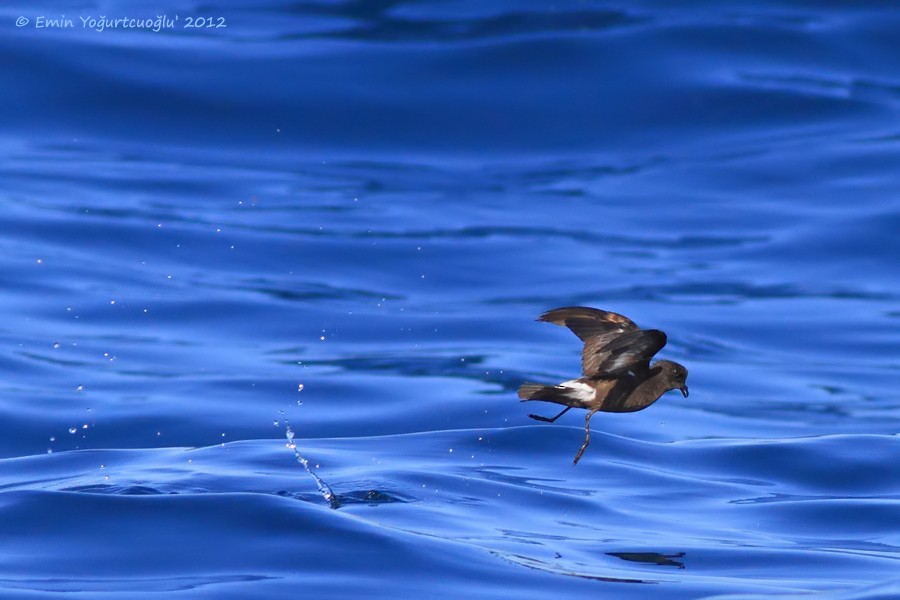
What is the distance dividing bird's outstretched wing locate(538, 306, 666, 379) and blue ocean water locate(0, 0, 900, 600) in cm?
107

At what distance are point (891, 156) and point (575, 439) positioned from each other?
1488 centimetres

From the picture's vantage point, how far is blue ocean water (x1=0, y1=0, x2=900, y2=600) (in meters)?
7.62

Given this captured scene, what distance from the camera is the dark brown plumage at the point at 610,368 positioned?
21.3 feet

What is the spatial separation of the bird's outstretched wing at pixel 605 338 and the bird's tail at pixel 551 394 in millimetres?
140

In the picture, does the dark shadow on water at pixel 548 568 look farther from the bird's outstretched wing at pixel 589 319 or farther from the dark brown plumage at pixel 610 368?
the bird's outstretched wing at pixel 589 319

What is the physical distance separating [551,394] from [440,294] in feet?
41.4

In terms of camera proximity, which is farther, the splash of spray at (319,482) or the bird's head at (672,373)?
the splash of spray at (319,482)

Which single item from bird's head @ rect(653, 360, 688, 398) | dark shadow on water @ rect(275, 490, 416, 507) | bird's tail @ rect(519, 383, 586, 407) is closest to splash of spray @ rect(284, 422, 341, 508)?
dark shadow on water @ rect(275, 490, 416, 507)

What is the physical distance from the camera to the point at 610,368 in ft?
22.1

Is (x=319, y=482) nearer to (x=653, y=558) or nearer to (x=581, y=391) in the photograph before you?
(x=653, y=558)

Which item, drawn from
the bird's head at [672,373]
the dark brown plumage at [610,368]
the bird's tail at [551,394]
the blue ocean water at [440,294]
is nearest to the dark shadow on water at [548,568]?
the blue ocean water at [440,294]

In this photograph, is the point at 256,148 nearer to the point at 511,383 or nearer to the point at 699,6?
the point at 699,6

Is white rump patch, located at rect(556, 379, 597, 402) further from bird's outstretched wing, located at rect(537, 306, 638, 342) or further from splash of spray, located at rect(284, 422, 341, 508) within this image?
splash of spray, located at rect(284, 422, 341, 508)

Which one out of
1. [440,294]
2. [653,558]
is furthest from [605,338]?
[440,294]
